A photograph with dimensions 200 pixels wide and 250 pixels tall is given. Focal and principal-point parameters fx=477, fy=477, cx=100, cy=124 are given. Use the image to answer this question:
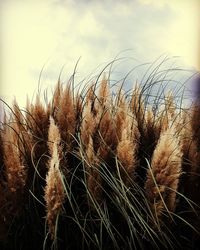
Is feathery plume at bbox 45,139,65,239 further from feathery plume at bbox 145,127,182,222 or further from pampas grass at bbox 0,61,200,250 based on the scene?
feathery plume at bbox 145,127,182,222

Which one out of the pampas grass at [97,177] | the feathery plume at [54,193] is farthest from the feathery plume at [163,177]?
the feathery plume at [54,193]

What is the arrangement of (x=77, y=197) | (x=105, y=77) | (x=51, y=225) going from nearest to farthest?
(x=51, y=225)
(x=77, y=197)
(x=105, y=77)

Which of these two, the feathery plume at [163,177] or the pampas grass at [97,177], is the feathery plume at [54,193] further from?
the feathery plume at [163,177]

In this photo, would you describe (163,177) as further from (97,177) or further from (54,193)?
(54,193)

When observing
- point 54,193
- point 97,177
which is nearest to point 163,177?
point 97,177

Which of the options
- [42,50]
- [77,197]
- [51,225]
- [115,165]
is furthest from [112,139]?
[42,50]

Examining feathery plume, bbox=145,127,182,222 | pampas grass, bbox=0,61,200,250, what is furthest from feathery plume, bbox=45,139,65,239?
feathery plume, bbox=145,127,182,222

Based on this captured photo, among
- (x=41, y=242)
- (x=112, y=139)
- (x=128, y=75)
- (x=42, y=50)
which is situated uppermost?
(x=42, y=50)

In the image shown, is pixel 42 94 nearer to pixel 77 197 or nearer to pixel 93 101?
pixel 93 101
